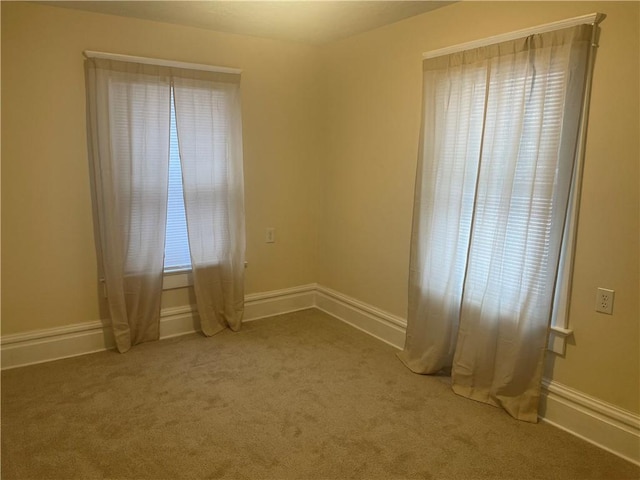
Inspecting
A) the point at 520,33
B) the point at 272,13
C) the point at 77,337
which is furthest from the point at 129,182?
the point at 520,33

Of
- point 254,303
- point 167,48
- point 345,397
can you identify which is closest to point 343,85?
point 167,48

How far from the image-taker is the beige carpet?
1981mm

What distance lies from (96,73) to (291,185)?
1653 millimetres

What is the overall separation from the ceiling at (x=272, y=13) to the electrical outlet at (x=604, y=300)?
1.85 meters

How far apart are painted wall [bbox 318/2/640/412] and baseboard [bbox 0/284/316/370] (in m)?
1.07

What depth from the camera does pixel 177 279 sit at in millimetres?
3361

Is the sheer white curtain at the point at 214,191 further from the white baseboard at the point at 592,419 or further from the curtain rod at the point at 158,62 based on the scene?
the white baseboard at the point at 592,419

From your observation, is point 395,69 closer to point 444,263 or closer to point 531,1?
point 531,1

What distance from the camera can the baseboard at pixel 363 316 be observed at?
3.26 m

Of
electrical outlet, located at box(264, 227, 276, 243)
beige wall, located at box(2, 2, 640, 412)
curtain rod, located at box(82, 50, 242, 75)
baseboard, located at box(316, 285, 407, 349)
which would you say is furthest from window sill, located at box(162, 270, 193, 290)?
curtain rod, located at box(82, 50, 242, 75)

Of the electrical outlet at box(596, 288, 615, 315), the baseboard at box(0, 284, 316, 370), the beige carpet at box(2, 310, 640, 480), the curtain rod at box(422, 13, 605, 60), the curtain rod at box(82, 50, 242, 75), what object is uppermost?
the curtain rod at box(422, 13, 605, 60)

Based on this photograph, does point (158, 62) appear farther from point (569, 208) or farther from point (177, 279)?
point (569, 208)

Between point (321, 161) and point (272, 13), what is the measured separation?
1.35 meters

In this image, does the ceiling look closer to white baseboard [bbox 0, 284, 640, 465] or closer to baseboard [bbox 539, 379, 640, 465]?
white baseboard [bbox 0, 284, 640, 465]
